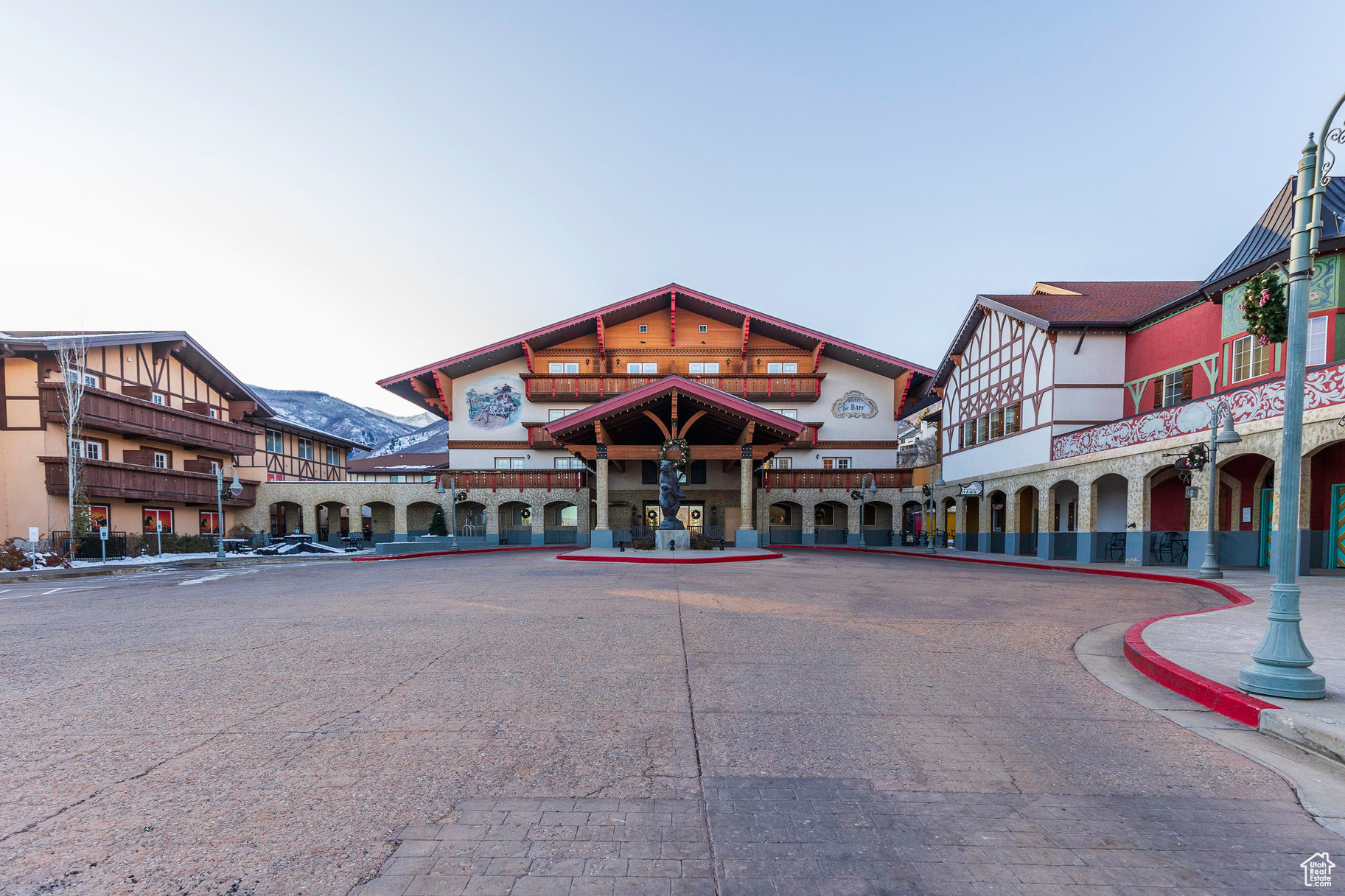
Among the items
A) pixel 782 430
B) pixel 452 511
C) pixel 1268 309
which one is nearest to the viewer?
pixel 1268 309

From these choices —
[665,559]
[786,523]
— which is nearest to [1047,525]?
[665,559]

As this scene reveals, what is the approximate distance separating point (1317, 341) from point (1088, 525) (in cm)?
742

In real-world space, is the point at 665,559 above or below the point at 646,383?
below

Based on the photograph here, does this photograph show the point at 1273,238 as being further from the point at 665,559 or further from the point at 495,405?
the point at 495,405

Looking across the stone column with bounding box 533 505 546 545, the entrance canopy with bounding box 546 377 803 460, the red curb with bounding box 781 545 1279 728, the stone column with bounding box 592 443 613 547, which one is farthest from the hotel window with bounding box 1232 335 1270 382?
the stone column with bounding box 533 505 546 545

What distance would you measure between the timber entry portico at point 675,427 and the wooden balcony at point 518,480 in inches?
193

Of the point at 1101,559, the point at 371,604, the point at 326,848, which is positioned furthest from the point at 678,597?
the point at 1101,559

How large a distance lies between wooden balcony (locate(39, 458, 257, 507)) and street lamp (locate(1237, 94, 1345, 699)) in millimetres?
32324

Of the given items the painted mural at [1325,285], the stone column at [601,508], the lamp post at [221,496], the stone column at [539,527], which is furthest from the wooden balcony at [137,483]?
the painted mural at [1325,285]

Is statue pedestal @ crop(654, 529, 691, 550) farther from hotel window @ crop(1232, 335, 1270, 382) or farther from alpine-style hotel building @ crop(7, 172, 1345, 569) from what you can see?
hotel window @ crop(1232, 335, 1270, 382)

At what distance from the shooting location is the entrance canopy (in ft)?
74.3

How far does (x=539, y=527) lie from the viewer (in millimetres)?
31062

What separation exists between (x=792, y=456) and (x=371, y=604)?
26905 millimetres

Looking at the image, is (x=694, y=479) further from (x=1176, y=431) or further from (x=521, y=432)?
(x=1176, y=431)
